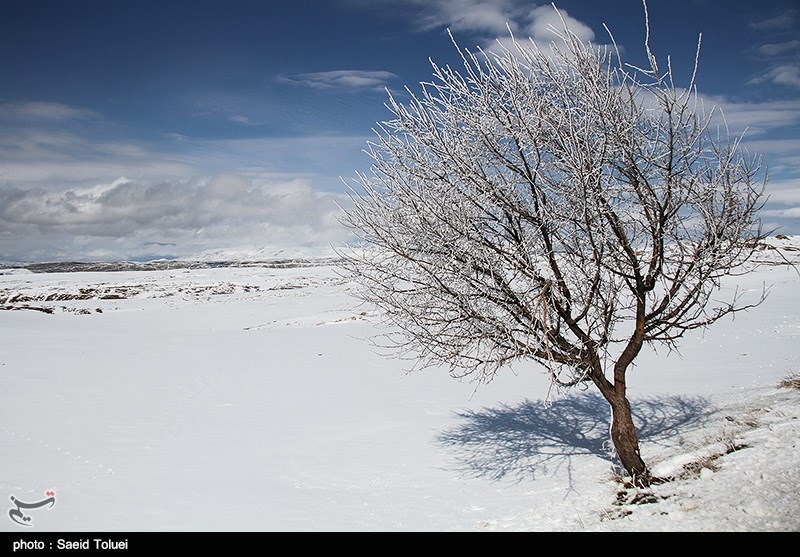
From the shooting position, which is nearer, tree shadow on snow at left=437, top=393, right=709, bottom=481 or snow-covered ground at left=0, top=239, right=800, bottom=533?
snow-covered ground at left=0, top=239, right=800, bottom=533

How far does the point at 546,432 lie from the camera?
34.2 feet

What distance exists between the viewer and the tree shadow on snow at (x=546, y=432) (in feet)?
28.4

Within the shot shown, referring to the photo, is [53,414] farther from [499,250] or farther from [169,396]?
[499,250]

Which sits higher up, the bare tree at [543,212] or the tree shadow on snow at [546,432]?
the bare tree at [543,212]

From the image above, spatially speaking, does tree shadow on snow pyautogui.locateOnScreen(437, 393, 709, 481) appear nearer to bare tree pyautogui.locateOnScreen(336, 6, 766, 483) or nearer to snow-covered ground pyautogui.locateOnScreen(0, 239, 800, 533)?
snow-covered ground pyautogui.locateOnScreen(0, 239, 800, 533)

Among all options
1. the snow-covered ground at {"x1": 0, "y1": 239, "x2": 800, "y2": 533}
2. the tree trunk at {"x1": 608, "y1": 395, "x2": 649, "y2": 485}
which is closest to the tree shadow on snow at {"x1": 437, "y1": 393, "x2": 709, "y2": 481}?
the snow-covered ground at {"x1": 0, "y1": 239, "x2": 800, "y2": 533}

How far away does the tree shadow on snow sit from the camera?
8.66 metres

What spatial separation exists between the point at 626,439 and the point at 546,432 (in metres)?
3.53

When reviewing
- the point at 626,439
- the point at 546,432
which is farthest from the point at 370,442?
the point at 626,439

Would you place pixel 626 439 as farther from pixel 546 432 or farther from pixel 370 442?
pixel 370 442

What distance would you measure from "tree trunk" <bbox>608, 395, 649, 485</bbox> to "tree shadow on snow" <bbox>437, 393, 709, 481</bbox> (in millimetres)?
1289

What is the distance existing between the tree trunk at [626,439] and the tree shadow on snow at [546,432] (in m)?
1.29

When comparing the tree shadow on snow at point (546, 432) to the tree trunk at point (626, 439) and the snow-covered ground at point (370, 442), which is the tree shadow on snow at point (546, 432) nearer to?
the snow-covered ground at point (370, 442)

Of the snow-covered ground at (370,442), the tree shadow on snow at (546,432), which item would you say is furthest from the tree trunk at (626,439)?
the tree shadow on snow at (546,432)
